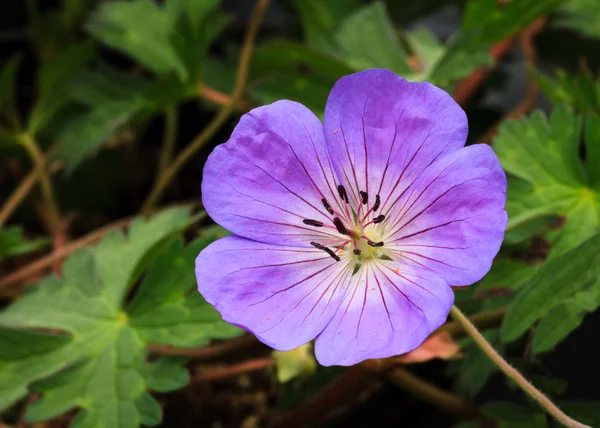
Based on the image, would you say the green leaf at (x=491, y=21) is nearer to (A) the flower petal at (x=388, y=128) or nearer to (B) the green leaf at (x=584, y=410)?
(A) the flower petal at (x=388, y=128)

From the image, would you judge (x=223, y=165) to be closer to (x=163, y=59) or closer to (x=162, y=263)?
(x=162, y=263)

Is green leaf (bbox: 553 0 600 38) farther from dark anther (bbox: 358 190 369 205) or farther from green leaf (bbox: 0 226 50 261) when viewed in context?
green leaf (bbox: 0 226 50 261)

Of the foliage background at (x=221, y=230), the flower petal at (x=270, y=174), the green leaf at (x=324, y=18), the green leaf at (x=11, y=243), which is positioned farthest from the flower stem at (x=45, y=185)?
the flower petal at (x=270, y=174)

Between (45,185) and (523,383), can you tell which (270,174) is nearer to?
(523,383)

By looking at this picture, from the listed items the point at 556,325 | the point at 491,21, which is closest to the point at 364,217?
the point at 556,325

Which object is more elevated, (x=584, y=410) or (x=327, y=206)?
(x=327, y=206)

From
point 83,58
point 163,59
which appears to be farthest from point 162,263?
point 83,58

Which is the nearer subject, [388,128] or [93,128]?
[388,128]
